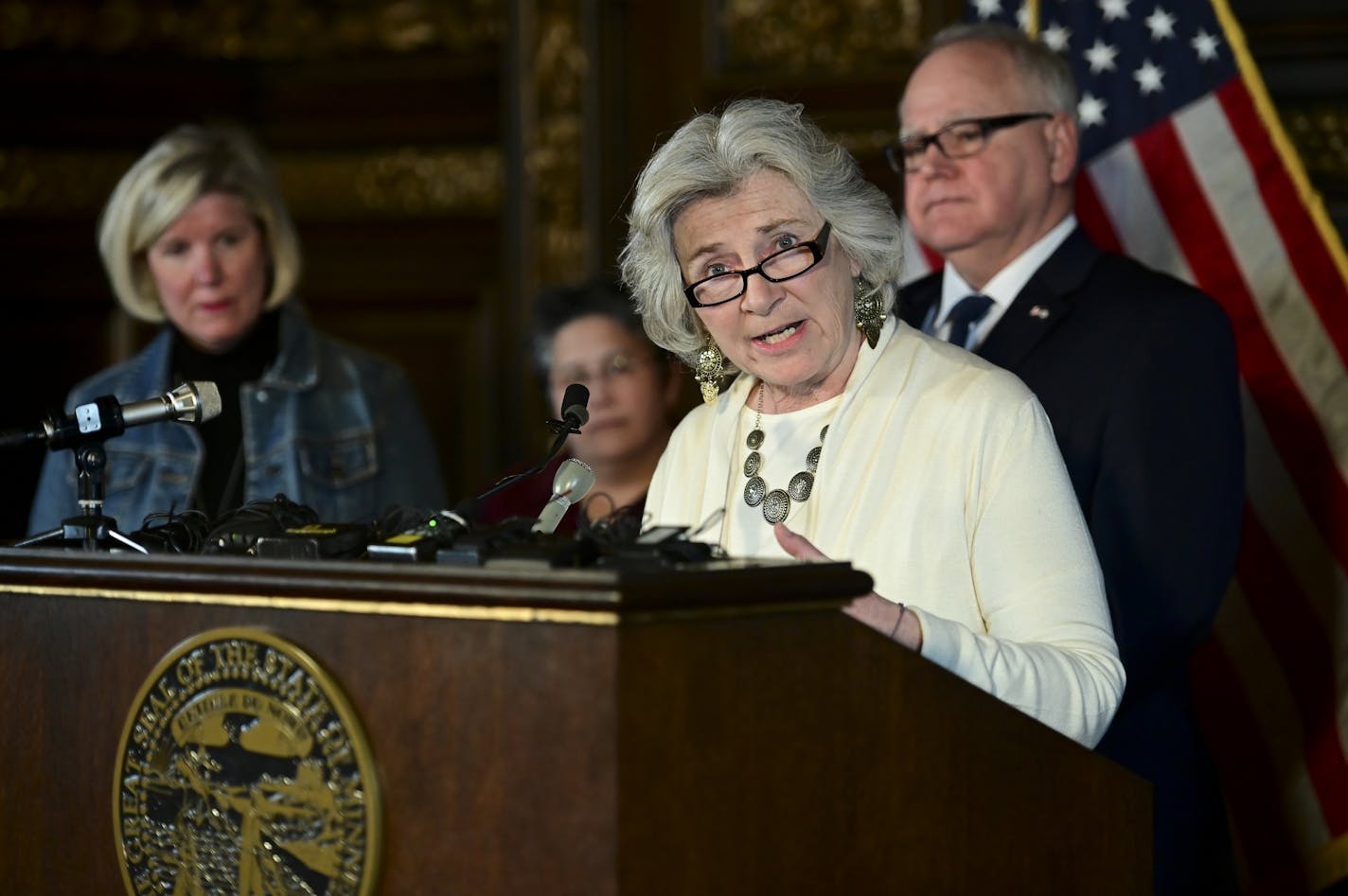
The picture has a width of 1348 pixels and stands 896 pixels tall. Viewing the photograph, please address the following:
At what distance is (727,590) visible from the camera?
1545mm

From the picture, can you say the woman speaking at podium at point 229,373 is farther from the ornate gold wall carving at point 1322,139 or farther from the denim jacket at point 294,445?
the ornate gold wall carving at point 1322,139

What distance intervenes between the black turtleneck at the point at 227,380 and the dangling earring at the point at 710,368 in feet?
4.84

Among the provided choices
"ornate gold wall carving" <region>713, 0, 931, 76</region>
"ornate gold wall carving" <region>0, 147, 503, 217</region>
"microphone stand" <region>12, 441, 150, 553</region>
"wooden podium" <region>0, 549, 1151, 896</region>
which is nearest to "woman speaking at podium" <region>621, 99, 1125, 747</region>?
"wooden podium" <region>0, 549, 1151, 896</region>

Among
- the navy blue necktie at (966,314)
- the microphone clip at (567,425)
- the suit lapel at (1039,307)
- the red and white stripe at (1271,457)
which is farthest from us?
the red and white stripe at (1271,457)

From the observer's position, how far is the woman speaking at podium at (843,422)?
2.01 metres

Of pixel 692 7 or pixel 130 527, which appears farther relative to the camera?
pixel 692 7

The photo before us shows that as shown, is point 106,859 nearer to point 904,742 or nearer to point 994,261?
point 904,742

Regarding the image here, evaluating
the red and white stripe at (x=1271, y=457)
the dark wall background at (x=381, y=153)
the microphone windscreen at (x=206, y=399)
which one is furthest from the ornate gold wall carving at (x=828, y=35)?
the microphone windscreen at (x=206, y=399)

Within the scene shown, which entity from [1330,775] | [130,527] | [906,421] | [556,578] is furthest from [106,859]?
[1330,775]

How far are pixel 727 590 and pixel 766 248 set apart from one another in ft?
2.60

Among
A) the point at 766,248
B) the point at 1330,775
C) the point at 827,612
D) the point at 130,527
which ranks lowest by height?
the point at 1330,775

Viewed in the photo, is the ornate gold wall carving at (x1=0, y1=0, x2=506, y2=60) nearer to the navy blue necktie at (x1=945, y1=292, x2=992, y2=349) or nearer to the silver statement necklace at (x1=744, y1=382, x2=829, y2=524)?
the navy blue necktie at (x1=945, y1=292, x2=992, y2=349)

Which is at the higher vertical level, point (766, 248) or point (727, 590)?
point (766, 248)

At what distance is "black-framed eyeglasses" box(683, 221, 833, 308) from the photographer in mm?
2234
